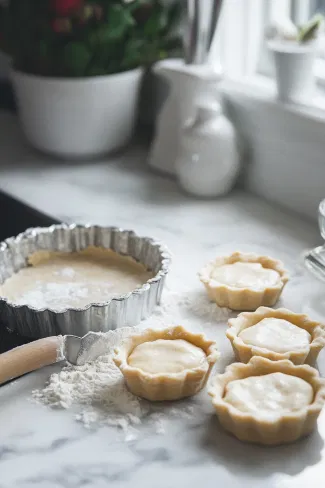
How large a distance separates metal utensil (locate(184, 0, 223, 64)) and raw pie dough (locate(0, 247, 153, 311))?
43 cm

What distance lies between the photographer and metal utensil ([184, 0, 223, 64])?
51.4 inches

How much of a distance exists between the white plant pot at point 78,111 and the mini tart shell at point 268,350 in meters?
0.64

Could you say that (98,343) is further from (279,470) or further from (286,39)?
(286,39)

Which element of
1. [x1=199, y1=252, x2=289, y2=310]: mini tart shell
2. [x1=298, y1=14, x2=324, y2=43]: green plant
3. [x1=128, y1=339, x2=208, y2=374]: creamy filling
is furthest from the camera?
[x1=298, y1=14, x2=324, y2=43]: green plant

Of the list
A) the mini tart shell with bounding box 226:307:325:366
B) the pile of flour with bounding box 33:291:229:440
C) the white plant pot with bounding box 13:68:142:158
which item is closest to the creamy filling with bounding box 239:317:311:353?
the mini tart shell with bounding box 226:307:325:366

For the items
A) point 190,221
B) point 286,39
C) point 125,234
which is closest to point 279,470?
point 125,234

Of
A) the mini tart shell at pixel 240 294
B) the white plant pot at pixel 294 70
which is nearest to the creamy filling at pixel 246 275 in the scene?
the mini tart shell at pixel 240 294

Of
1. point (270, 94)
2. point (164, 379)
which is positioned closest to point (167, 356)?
point (164, 379)

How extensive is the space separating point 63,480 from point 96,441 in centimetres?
6

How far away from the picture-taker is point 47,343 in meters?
0.89

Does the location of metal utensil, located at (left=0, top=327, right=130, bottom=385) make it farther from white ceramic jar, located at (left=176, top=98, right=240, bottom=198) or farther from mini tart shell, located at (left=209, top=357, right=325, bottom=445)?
white ceramic jar, located at (left=176, top=98, right=240, bottom=198)

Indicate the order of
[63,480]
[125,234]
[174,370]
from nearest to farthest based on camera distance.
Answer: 1. [63,480]
2. [174,370]
3. [125,234]

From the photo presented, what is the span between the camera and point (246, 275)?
1.05 metres

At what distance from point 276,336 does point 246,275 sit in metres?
0.16
